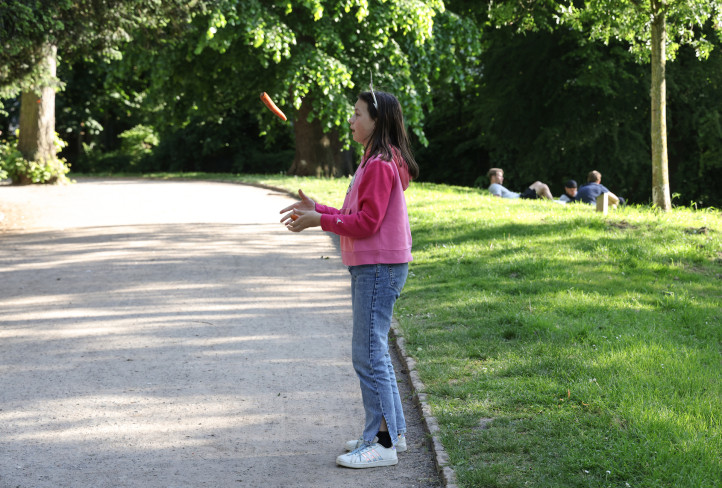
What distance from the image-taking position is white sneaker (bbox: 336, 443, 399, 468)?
4160 mm

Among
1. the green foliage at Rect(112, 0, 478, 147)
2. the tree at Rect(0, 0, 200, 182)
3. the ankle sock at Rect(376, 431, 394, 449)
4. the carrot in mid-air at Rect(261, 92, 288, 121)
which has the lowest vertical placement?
the ankle sock at Rect(376, 431, 394, 449)

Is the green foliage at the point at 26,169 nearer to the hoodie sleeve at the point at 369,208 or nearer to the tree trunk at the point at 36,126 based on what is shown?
the tree trunk at the point at 36,126

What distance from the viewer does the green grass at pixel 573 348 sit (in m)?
3.94

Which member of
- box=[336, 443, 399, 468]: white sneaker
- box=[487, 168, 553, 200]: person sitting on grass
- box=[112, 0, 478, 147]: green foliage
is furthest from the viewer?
box=[112, 0, 478, 147]: green foliage

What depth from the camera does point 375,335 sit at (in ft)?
13.5

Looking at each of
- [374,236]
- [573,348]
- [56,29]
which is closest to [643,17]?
[573,348]

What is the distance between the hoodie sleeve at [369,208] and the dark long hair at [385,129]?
0.10 metres

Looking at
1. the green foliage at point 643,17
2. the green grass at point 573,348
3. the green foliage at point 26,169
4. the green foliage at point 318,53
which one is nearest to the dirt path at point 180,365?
the green grass at point 573,348

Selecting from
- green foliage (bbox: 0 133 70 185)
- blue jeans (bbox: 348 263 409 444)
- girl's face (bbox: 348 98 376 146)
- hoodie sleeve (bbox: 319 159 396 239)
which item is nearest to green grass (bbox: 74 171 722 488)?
blue jeans (bbox: 348 263 409 444)

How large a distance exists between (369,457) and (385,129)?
67.7 inches

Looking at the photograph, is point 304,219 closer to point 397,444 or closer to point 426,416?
point 397,444

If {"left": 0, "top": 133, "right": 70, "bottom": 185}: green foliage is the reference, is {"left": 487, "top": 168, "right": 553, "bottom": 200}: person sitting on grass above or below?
below

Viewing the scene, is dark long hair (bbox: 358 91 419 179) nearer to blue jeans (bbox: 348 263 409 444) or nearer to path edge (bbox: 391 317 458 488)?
blue jeans (bbox: 348 263 409 444)

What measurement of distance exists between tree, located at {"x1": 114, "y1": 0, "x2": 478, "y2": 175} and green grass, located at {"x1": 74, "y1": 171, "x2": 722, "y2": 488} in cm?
1001
